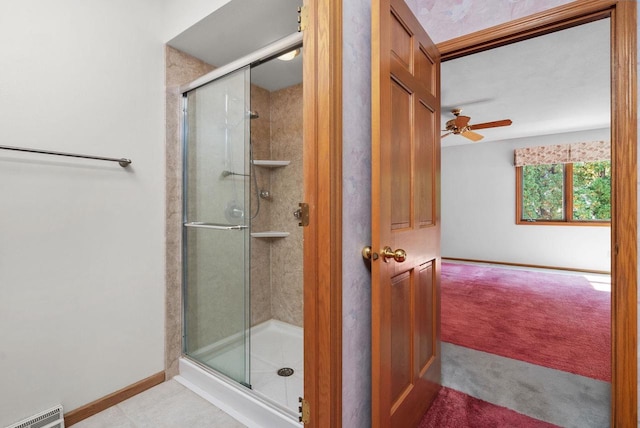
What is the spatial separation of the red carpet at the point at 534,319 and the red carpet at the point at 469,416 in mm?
595

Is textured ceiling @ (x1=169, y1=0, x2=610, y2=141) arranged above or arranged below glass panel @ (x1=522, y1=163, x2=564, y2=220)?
above

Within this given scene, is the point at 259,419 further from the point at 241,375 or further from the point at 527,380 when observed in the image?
the point at 527,380

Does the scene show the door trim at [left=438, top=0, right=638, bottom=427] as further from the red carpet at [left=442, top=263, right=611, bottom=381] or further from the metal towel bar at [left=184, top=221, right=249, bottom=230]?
the metal towel bar at [left=184, top=221, right=249, bottom=230]

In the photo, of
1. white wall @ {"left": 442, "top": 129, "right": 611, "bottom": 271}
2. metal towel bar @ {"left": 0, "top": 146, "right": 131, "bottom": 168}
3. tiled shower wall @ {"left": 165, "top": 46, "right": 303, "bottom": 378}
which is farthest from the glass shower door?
white wall @ {"left": 442, "top": 129, "right": 611, "bottom": 271}

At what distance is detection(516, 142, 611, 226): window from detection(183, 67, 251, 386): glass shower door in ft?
17.4

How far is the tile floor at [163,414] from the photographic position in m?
1.55

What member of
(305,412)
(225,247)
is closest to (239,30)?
(225,247)

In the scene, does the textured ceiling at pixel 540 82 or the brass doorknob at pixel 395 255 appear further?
the textured ceiling at pixel 540 82

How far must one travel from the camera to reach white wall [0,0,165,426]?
1.39m

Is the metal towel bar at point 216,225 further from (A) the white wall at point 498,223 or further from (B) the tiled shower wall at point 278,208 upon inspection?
(A) the white wall at point 498,223

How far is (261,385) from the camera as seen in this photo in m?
1.87

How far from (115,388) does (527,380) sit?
2.46m

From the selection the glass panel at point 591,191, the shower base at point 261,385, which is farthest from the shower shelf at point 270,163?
the glass panel at point 591,191

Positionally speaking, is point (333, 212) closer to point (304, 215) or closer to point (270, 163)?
point (304, 215)
